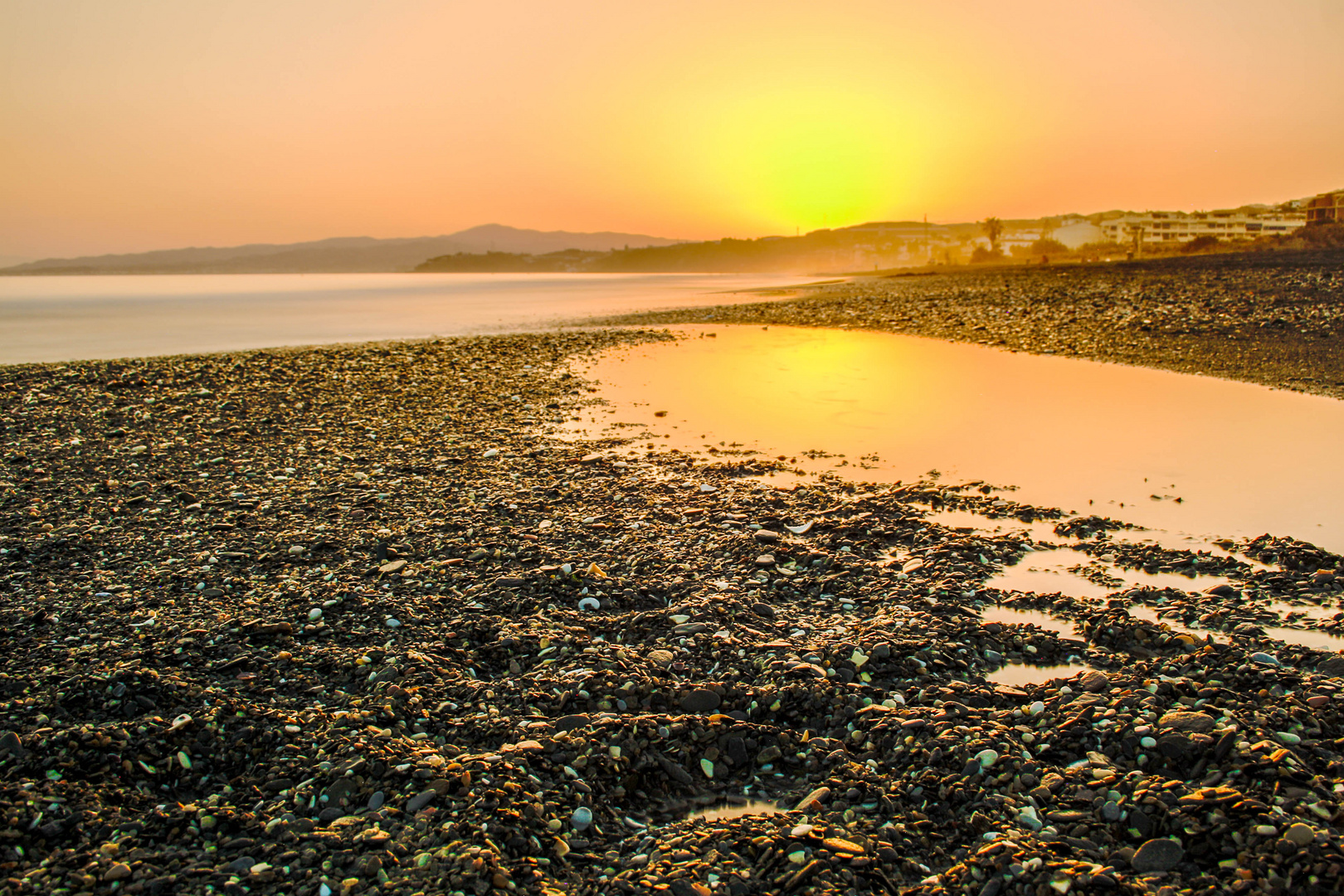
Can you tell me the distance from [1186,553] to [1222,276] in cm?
2792

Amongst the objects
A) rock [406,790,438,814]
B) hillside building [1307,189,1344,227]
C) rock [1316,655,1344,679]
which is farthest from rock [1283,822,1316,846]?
hillside building [1307,189,1344,227]

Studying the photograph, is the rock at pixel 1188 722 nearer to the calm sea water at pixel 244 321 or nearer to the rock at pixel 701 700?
the rock at pixel 701 700

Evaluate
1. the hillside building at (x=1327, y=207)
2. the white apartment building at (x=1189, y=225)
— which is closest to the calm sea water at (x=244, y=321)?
the hillside building at (x=1327, y=207)

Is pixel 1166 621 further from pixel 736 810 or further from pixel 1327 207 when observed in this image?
pixel 1327 207

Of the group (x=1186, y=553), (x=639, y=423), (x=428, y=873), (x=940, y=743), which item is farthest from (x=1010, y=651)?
(x=639, y=423)

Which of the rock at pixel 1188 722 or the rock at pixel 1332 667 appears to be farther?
the rock at pixel 1332 667

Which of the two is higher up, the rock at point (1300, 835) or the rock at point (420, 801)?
the rock at point (420, 801)

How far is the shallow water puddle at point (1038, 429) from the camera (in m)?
8.22

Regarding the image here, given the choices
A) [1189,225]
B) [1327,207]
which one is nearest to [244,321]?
[1327,207]

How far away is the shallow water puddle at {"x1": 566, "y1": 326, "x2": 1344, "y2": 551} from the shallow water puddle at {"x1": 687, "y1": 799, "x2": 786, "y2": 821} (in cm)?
569

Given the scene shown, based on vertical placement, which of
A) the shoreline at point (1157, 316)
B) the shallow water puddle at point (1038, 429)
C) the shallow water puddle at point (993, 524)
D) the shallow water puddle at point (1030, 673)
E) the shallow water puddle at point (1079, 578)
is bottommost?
the shallow water puddle at point (1030, 673)

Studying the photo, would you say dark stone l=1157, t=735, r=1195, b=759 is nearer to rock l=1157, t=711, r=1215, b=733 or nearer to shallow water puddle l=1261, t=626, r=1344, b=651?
rock l=1157, t=711, r=1215, b=733

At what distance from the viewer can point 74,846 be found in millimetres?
3309

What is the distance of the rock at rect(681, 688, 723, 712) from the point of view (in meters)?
4.45
